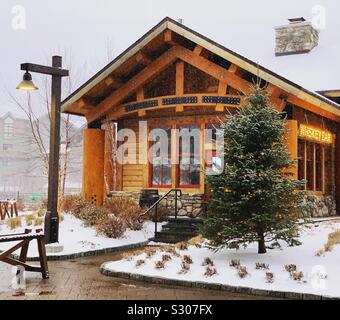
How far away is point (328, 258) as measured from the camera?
32.7 feet

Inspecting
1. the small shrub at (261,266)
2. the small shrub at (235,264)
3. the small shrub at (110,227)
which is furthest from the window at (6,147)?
the small shrub at (261,266)

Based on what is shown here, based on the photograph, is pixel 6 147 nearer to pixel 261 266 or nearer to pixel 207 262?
pixel 207 262

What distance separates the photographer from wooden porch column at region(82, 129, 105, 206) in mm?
19188

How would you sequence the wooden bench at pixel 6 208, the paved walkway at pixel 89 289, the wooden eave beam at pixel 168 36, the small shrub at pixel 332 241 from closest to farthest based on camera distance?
1. the paved walkway at pixel 89 289
2. the small shrub at pixel 332 241
3. the wooden eave beam at pixel 168 36
4. the wooden bench at pixel 6 208

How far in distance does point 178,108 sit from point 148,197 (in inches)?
121

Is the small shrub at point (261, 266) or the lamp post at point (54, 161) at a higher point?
the lamp post at point (54, 161)

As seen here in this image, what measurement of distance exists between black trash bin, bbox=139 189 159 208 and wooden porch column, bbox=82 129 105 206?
2076 mm

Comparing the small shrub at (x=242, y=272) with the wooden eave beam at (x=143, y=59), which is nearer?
the small shrub at (x=242, y=272)

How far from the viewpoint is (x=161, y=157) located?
1894 centimetres

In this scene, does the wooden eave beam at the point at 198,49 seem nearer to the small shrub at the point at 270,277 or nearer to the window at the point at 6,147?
the small shrub at the point at 270,277

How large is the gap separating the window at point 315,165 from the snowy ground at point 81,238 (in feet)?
18.7

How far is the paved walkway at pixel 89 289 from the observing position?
8.01m

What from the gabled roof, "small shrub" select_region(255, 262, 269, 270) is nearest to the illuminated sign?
the gabled roof
